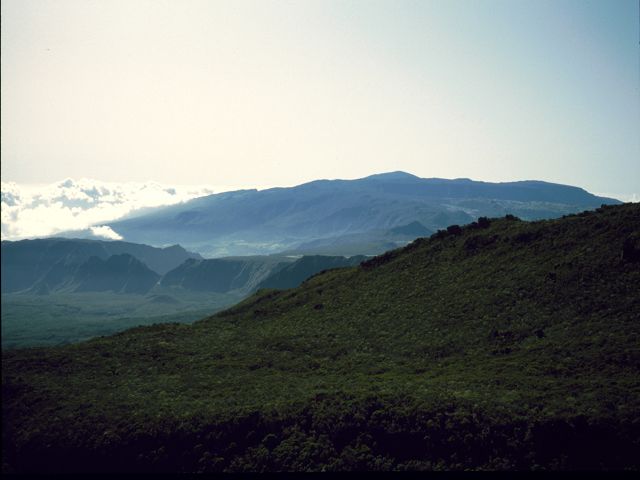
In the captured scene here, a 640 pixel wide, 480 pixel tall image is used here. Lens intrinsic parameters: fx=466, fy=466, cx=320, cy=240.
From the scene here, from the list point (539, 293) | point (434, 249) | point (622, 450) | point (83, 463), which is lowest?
point (83, 463)

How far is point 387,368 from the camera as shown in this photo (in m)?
44.8

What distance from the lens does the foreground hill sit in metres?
29.7

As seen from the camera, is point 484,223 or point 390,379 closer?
point 390,379

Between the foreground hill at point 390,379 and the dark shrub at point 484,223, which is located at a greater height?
the dark shrub at point 484,223

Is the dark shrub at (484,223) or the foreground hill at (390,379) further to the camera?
the dark shrub at (484,223)

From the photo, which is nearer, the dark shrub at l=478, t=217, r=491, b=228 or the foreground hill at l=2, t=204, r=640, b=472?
the foreground hill at l=2, t=204, r=640, b=472

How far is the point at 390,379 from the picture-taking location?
132 ft

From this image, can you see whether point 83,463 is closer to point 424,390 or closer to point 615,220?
point 424,390

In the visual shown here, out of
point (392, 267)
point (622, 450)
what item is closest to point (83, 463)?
point (622, 450)

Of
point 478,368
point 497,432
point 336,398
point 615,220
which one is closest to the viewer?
point 497,432

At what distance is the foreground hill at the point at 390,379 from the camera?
1169 inches

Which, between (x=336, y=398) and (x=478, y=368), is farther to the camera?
(x=478, y=368)

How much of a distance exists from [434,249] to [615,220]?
26.4 meters

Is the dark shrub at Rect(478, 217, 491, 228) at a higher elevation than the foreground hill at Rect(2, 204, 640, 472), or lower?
higher
